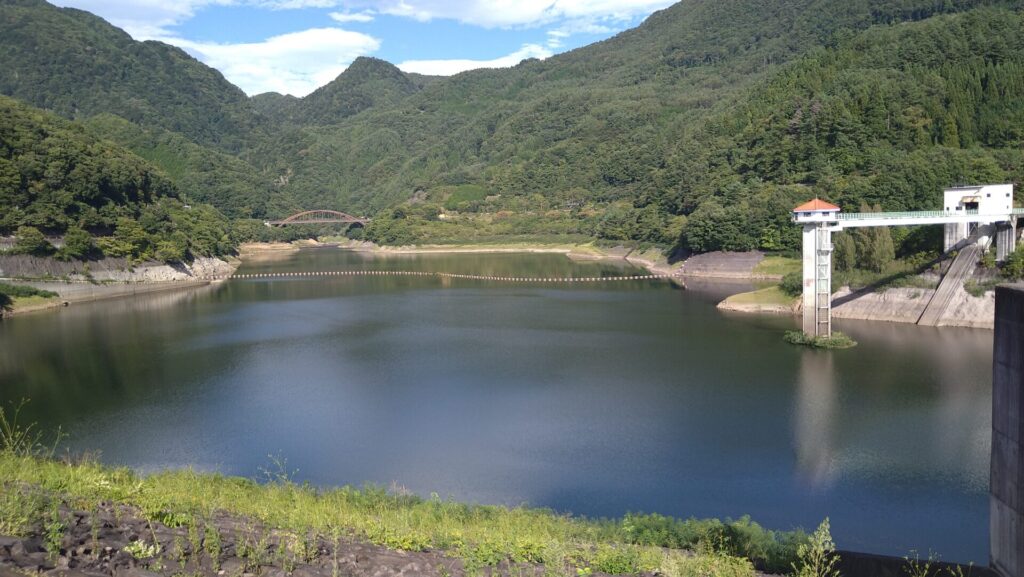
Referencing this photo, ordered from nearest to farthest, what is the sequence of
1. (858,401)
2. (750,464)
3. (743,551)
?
(743,551) → (750,464) → (858,401)

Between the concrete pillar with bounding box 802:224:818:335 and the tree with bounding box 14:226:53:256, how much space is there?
46312 millimetres

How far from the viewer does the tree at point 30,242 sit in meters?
47.7

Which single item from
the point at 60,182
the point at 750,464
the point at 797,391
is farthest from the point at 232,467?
the point at 60,182

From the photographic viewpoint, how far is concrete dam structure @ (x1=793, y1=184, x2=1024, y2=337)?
3088 centimetres

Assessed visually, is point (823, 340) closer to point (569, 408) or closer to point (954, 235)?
point (954, 235)

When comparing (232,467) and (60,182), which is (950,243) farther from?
(60,182)

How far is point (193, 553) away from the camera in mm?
7094

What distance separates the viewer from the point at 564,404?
22.4 metres

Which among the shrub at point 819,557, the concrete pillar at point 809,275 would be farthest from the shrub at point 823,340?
the shrub at point 819,557

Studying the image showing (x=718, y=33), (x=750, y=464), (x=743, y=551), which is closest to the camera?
(x=743, y=551)

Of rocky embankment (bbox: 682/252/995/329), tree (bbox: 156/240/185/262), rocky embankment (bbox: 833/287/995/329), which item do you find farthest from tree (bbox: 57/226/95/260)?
rocky embankment (bbox: 833/287/995/329)

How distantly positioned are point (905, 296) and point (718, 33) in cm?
13410

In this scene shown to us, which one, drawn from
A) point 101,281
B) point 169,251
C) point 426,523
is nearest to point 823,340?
point 426,523

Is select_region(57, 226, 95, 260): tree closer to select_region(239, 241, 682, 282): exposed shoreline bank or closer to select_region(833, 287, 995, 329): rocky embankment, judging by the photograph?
A: select_region(239, 241, 682, 282): exposed shoreline bank
